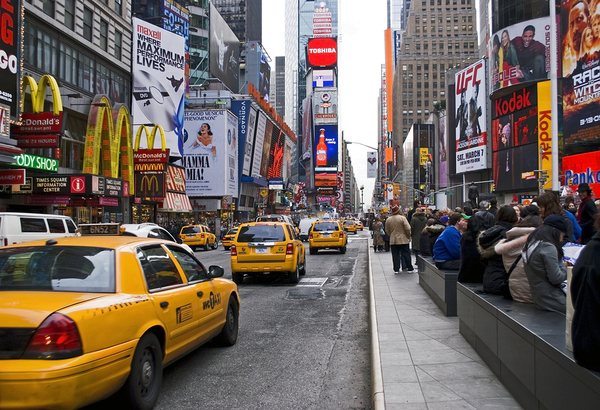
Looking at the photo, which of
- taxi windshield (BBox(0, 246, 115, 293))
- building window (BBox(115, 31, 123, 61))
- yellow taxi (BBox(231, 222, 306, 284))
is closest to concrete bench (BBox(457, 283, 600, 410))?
taxi windshield (BBox(0, 246, 115, 293))

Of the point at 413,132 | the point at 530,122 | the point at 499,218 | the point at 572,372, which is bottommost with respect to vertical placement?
the point at 572,372

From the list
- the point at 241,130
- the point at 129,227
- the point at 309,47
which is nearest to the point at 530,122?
the point at 241,130

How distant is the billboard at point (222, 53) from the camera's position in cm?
7431

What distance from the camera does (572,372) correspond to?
3.36 metres

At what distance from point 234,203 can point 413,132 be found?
54.0 metres

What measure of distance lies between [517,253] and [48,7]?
106 feet

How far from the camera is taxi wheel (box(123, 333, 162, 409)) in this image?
4.56 meters

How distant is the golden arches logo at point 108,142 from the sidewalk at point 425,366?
2805 centimetres

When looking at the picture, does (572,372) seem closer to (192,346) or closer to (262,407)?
(262,407)

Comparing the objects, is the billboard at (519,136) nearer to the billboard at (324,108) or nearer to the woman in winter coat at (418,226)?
the woman in winter coat at (418,226)

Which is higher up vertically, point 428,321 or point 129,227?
point 129,227

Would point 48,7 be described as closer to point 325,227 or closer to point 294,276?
point 325,227

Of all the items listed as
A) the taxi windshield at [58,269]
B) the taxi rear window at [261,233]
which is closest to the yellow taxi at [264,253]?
the taxi rear window at [261,233]

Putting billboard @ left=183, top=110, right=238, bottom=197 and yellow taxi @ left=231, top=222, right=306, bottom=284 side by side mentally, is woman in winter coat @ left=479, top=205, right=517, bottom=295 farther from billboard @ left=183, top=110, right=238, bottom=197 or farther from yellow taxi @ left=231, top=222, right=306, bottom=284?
billboard @ left=183, top=110, right=238, bottom=197
